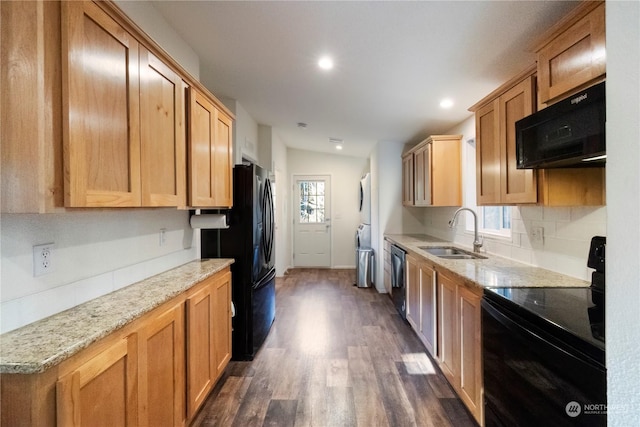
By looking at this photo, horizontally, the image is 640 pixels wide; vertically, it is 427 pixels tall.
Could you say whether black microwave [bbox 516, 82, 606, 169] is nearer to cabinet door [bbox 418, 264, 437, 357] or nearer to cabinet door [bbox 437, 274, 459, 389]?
cabinet door [bbox 437, 274, 459, 389]

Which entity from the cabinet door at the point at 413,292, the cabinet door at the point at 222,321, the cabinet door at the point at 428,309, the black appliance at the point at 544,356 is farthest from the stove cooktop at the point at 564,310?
the cabinet door at the point at 222,321

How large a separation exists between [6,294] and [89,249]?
0.39 meters

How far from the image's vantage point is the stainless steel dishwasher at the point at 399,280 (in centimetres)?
333

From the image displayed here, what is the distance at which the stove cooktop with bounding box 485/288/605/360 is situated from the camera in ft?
3.15

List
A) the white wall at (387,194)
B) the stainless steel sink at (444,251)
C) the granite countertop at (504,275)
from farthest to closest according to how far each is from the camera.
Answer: the white wall at (387,194), the stainless steel sink at (444,251), the granite countertop at (504,275)

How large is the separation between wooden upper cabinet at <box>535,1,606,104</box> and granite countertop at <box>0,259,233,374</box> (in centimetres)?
214

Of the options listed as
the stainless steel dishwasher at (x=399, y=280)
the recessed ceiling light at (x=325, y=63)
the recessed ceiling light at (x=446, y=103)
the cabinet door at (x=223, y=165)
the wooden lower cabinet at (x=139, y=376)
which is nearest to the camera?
the wooden lower cabinet at (x=139, y=376)

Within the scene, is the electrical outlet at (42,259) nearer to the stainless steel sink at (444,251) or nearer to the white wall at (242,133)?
the white wall at (242,133)

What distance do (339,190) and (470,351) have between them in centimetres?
504

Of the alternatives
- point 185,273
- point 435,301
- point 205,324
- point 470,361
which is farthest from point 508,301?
point 185,273

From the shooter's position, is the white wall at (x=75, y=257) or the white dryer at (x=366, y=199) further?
the white dryer at (x=366, y=199)

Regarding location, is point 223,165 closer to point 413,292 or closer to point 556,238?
point 413,292

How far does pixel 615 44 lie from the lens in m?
0.54

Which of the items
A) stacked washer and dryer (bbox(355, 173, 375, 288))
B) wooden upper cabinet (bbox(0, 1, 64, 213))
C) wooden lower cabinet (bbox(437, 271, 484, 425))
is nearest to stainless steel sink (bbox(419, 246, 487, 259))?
wooden lower cabinet (bbox(437, 271, 484, 425))
